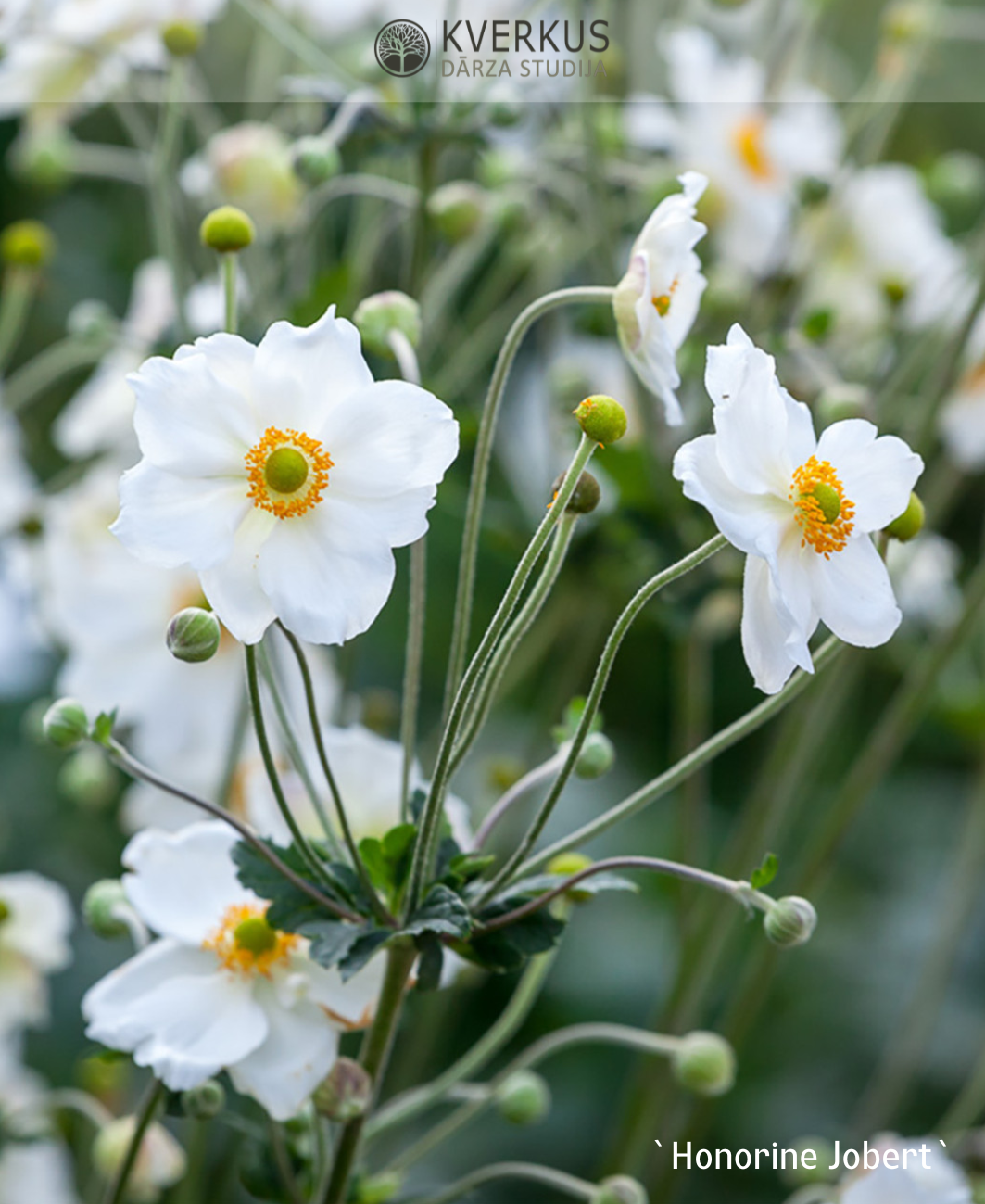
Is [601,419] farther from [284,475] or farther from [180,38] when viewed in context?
[180,38]

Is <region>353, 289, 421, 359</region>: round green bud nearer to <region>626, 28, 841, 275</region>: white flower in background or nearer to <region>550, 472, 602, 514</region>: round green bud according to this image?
<region>550, 472, 602, 514</region>: round green bud

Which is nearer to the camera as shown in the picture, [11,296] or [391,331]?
[391,331]

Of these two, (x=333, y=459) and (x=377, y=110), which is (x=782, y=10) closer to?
(x=377, y=110)

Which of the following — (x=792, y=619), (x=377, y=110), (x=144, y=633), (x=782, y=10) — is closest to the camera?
(x=792, y=619)

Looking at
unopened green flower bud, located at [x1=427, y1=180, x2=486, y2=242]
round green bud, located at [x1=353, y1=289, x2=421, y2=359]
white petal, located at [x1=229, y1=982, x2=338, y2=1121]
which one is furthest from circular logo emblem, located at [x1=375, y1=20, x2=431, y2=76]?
white petal, located at [x1=229, y1=982, x2=338, y2=1121]

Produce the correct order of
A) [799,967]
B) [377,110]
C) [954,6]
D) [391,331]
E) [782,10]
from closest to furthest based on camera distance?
[391,331] < [377,110] < [782,10] < [799,967] < [954,6]

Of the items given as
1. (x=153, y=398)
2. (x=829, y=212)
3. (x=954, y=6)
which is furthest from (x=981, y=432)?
(x=954, y=6)

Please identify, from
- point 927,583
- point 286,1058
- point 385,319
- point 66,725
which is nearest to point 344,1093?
point 286,1058

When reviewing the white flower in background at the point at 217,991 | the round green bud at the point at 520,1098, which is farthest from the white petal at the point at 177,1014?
the round green bud at the point at 520,1098
